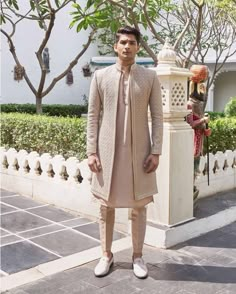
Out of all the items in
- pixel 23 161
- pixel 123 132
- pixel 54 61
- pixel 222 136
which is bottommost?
pixel 23 161

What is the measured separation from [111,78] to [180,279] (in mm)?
1626

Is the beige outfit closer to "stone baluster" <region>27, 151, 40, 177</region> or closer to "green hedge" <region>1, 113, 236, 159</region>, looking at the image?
"green hedge" <region>1, 113, 236, 159</region>

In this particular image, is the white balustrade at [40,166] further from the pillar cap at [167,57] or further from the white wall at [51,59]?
the white wall at [51,59]

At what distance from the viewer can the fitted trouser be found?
3355 mm

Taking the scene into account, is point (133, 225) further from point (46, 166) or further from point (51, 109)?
point (51, 109)

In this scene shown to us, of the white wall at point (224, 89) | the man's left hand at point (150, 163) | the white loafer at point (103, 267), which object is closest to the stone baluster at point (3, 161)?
the white loafer at point (103, 267)

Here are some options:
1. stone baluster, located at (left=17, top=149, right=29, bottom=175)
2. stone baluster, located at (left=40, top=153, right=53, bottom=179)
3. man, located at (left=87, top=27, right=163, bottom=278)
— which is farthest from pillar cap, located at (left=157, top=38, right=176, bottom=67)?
stone baluster, located at (left=17, top=149, right=29, bottom=175)

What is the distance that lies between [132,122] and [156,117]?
0.21m

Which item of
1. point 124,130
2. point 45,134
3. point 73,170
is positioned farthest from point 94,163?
point 45,134

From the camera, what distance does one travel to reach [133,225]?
3396 millimetres

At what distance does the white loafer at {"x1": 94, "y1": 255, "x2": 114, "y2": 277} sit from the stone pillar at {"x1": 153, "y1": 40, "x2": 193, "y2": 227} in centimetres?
88

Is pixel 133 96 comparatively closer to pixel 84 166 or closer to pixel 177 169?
pixel 177 169

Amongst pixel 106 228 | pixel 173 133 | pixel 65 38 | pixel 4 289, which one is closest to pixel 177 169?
pixel 173 133

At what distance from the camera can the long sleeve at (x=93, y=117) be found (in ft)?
10.6
